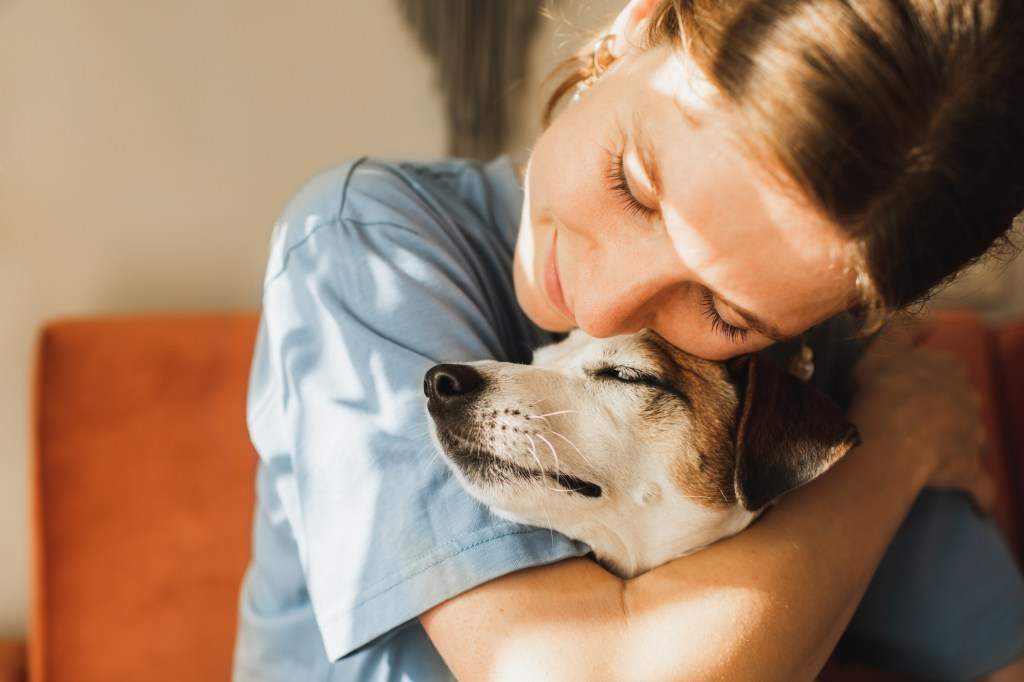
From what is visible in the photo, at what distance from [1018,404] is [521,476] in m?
1.91

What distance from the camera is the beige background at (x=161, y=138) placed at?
5.67 ft

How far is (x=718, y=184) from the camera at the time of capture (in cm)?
66

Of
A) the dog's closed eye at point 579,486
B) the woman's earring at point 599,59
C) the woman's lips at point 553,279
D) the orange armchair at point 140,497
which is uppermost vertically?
the woman's earring at point 599,59

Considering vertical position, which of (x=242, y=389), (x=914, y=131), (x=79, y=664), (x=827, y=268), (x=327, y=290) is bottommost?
(x=79, y=664)

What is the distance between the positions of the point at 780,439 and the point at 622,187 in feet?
1.24

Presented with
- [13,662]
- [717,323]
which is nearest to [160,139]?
[13,662]

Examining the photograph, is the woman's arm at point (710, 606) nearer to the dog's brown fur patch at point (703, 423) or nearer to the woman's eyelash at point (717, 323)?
the dog's brown fur patch at point (703, 423)

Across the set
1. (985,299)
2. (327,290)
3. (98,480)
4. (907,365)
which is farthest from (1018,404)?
(98,480)

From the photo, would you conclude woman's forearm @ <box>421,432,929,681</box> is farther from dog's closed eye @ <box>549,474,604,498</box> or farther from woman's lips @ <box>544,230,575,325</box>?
woman's lips @ <box>544,230,575,325</box>

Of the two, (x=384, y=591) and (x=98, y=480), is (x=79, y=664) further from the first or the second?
(x=384, y=591)

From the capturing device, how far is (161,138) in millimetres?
1828

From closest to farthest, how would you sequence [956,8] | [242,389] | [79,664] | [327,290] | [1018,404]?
[956,8], [327,290], [79,664], [242,389], [1018,404]

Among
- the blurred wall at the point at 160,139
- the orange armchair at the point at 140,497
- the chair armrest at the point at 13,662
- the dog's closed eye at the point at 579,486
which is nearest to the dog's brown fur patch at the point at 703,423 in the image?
the dog's closed eye at the point at 579,486

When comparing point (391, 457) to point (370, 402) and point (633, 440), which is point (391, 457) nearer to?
point (370, 402)
